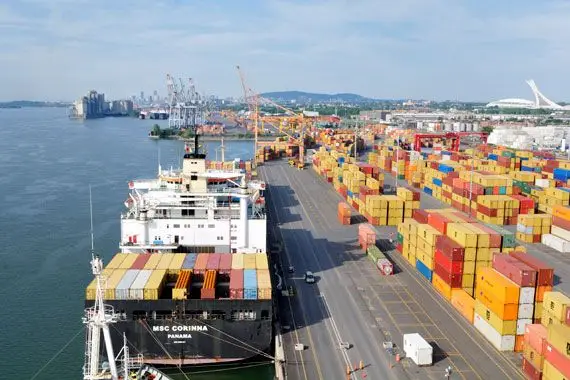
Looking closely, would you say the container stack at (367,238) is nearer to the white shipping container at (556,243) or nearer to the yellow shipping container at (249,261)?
the yellow shipping container at (249,261)

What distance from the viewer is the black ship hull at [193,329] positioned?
2202cm

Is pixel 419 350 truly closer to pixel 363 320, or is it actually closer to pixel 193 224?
pixel 363 320

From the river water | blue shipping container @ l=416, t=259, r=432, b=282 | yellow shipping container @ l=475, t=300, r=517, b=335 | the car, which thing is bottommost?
the river water

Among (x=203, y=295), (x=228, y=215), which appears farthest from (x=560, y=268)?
(x=203, y=295)

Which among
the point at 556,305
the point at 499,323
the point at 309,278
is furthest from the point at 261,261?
the point at 556,305

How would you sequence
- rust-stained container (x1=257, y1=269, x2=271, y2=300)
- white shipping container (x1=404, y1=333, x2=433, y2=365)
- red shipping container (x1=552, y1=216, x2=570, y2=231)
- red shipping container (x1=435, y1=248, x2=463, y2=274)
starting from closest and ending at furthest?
white shipping container (x1=404, y1=333, x2=433, y2=365)
rust-stained container (x1=257, y1=269, x2=271, y2=300)
red shipping container (x1=435, y1=248, x2=463, y2=274)
red shipping container (x1=552, y1=216, x2=570, y2=231)

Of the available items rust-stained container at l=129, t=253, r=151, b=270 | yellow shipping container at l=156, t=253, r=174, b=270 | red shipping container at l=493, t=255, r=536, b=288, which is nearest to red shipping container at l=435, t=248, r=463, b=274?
red shipping container at l=493, t=255, r=536, b=288

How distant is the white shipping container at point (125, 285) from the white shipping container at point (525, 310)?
650 inches

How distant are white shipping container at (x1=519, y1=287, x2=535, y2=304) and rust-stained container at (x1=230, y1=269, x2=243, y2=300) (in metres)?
11.9

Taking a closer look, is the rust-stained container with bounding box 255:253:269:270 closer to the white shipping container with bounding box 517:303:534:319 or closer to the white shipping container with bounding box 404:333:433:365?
the white shipping container with bounding box 404:333:433:365

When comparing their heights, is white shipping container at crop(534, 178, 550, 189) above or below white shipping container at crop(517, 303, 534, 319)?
above

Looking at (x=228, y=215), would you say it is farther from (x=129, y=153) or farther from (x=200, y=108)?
(x=200, y=108)

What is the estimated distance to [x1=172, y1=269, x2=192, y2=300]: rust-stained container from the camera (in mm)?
22078

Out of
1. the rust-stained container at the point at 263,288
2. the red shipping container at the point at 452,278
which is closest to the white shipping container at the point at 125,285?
the rust-stained container at the point at 263,288
